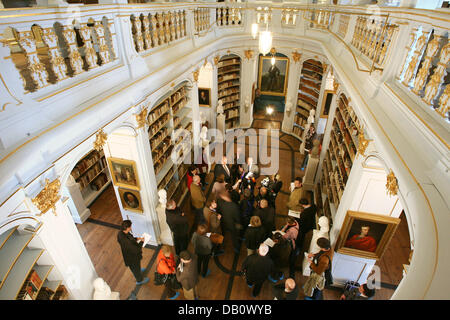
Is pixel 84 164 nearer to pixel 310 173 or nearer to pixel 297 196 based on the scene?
pixel 297 196

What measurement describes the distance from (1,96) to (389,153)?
3382 mm

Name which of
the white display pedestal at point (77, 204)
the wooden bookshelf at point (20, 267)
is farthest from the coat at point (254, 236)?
the white display pedestal at point (77, 204)

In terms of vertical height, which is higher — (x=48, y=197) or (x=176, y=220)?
(x=48, y=197)

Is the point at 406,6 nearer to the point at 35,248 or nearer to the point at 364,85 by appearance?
the point at 364,85

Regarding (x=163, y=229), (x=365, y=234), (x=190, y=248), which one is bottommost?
(x=190, y=248)

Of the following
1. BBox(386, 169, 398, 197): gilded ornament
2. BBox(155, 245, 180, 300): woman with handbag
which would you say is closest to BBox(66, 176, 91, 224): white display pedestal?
BBox(155, 245, 180, 300): woman with handbag

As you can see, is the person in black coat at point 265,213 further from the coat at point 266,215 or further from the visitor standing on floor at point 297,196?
the visitor standing on floor at point 297,196

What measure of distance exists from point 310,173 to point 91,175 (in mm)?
6151

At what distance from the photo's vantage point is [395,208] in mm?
4305

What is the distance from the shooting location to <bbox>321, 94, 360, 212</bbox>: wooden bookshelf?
16.2 feet

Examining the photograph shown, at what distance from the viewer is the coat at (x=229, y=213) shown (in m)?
5.37

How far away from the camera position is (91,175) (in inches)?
277

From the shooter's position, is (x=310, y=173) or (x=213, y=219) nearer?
(x=213, y=219)

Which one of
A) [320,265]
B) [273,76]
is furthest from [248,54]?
[320,265]
